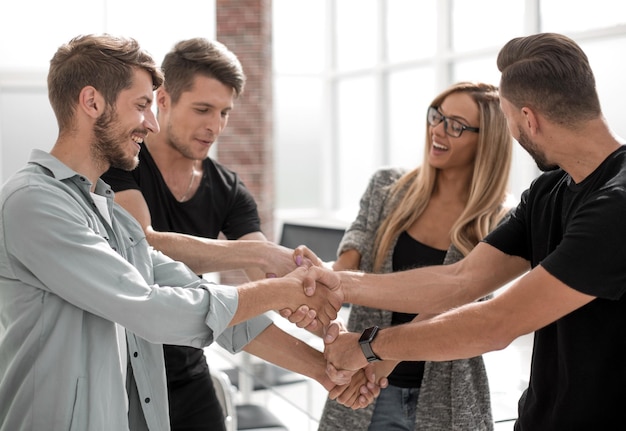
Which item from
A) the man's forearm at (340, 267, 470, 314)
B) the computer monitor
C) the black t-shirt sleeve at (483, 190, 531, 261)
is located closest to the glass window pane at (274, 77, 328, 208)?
the computer monitor

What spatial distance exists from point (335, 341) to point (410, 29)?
5.84 m

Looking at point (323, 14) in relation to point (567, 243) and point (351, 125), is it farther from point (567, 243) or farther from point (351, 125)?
point (567, 243)

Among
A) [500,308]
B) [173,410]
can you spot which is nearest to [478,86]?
[500,308]

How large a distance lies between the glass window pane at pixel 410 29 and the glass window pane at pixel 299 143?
135cm

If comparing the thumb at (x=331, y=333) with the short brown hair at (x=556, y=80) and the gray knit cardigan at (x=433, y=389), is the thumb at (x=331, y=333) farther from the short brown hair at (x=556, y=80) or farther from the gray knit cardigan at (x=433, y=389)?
the short brown hair at (x=556, y=80)

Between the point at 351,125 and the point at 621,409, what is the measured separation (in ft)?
24.5

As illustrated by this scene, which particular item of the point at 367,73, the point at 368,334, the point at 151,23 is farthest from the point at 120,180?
the point at 367,73

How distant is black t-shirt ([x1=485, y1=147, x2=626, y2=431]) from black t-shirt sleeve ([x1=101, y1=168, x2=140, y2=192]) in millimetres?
1244

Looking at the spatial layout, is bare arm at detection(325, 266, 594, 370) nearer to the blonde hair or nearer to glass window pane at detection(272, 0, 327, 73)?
the blonde hair

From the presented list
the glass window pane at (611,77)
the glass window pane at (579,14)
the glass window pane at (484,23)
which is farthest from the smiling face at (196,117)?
the glass window pane at (484,23)

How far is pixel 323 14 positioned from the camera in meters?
8.93

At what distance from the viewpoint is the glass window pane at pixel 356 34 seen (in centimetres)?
838

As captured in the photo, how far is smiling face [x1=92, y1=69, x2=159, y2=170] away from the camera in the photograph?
1844 millimetres

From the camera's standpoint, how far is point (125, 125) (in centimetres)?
188
